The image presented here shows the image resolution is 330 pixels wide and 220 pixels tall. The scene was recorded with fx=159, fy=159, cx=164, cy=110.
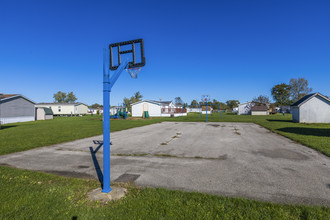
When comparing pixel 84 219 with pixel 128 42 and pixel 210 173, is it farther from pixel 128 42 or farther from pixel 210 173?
pixel 128 42

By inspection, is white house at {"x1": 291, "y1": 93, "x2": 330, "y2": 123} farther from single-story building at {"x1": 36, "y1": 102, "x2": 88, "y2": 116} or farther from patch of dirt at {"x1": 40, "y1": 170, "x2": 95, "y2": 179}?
single-story building at {"x1": 36, "y1": 102, "x2": 88, "y2": 116}

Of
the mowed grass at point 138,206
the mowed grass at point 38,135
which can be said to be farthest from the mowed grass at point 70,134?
the mowed grass at point 138,206

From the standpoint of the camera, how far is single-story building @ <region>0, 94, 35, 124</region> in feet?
82.1

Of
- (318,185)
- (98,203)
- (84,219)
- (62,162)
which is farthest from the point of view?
(62,162)

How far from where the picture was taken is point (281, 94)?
243 feet

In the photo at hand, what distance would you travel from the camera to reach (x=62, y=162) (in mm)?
6027

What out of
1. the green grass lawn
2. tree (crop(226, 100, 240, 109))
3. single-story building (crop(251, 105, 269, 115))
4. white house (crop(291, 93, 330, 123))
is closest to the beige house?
the green grass lawn

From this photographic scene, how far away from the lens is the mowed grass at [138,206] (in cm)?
288

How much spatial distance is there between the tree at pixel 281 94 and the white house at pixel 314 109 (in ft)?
203

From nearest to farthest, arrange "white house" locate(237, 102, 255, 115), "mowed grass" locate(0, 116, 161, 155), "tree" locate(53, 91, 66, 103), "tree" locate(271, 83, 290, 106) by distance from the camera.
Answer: "mowed grass" locate(0, 116, 161, 155)
"white house" locate(237, 102, 255, 115)
"tree" locate(271, 83, 290, 106)
"tree" locate(53, 91, 66, 103)

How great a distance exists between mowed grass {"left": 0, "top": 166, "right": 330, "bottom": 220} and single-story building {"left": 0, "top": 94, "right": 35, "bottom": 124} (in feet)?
98.5

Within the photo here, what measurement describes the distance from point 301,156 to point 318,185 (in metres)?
3.02

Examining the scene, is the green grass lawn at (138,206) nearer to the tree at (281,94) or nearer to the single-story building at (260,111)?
the single-story building at (260,111)

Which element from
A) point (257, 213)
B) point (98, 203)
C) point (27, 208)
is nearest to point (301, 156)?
point (257, 213)
